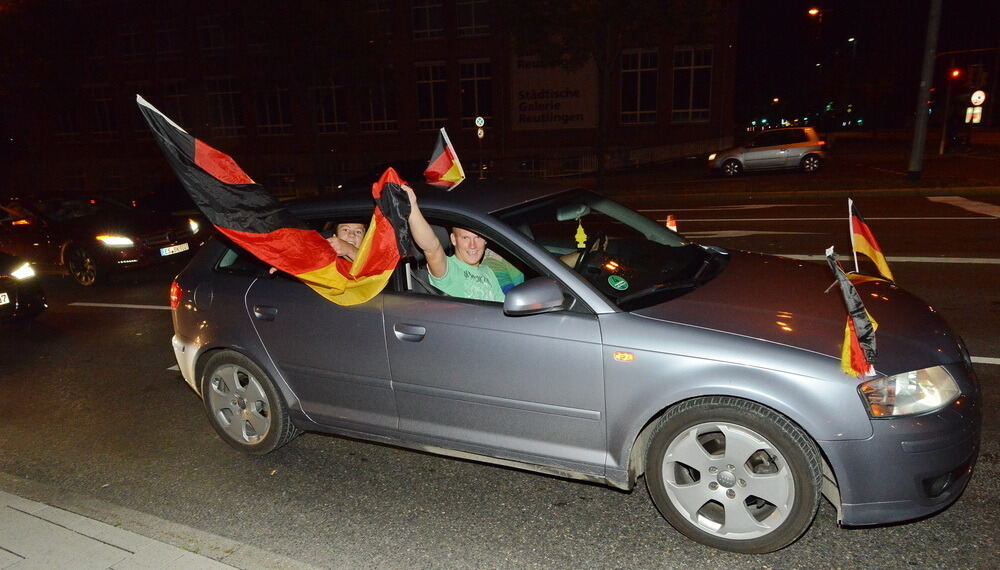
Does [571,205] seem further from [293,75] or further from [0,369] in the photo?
[293,75]

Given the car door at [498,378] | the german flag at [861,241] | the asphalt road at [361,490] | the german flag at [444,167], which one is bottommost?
the asphalt road at [361,490]

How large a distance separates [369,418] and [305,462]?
0.73 metres

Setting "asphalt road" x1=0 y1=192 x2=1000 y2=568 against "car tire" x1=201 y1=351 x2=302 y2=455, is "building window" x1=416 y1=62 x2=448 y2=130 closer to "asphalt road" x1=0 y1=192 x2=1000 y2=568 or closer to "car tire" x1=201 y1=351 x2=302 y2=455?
"asphalt road" x1=0 y1=192 x2=1000 y2=568

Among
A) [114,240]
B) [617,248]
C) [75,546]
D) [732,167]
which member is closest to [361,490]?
[75,546]

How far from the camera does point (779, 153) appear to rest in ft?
73.1

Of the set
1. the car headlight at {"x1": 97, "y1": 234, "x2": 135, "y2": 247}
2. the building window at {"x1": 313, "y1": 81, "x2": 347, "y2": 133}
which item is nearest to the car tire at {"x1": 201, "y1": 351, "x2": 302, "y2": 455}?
the car headlight at {"x1": 97, "y1": 234, "x2": 135, "y2": 247}

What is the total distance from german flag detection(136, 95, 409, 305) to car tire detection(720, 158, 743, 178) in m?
21.1

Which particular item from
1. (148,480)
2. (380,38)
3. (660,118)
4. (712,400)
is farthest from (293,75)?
(712,400)

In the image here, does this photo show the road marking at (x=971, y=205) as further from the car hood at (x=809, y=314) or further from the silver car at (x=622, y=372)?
the silver car at (x=622, y=372)

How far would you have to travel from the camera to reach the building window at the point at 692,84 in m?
32.2

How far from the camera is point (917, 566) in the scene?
119 inches

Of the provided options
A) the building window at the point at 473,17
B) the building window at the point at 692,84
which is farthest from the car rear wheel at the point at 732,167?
the building window at the point at 473,17

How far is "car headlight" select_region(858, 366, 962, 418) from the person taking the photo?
2891 millimetres

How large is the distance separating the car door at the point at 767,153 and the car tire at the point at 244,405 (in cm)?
2108
